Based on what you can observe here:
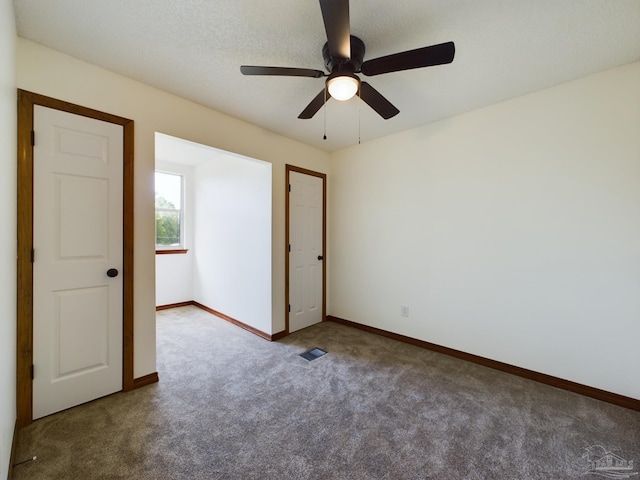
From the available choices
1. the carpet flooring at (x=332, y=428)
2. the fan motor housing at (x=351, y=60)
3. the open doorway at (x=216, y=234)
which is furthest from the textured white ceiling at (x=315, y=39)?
the carpet flooring at (x=332, y=428)

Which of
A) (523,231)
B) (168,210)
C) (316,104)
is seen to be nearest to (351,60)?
(316,104)

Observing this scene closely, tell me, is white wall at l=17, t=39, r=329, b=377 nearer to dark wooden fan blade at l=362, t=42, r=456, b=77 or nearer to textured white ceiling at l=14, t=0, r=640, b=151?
textured white ceiling at l=14, t=0, r=640, b=151

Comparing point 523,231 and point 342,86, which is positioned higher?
point 342,86

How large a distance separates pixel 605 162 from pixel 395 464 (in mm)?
2622

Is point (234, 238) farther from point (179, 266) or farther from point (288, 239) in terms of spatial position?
point (179, 266)

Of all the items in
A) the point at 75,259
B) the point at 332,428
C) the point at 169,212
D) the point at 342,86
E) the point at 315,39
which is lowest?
the point at 332,428

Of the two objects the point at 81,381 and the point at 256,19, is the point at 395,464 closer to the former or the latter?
the point at 81,381

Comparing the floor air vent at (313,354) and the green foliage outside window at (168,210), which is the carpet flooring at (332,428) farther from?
the green foliage outside window at (168,210)

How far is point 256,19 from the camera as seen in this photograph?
1576mm

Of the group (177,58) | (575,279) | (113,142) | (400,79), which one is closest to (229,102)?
(177,58)

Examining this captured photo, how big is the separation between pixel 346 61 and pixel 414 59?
38cm

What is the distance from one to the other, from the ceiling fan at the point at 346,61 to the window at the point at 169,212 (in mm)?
3644

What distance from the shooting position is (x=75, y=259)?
1.95 meters

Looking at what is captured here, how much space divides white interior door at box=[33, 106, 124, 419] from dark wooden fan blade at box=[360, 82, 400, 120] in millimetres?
1901
